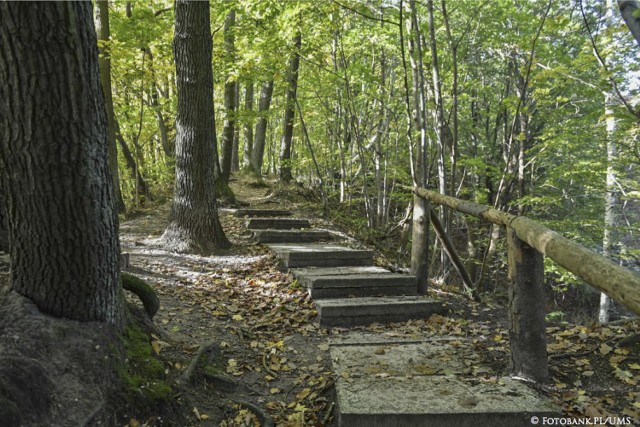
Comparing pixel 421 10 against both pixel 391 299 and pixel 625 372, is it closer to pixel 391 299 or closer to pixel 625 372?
pixel 391 299

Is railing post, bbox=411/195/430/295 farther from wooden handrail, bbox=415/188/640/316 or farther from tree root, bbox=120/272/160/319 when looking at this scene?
tree root, bbox=120/272/160/319

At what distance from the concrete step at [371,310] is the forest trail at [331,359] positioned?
0.34ft

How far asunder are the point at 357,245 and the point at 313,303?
9.53ft

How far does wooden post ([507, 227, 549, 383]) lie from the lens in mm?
2908

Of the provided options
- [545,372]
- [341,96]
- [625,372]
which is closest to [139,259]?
[545,372]

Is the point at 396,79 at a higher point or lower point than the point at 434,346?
higher

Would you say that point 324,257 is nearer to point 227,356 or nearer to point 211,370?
point 227,356

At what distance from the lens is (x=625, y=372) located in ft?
9.86

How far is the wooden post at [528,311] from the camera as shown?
2.91 meters

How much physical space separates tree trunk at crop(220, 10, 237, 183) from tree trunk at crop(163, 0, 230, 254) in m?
3.34

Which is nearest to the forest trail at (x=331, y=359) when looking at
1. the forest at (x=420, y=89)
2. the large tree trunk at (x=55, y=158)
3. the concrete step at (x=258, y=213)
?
the large tree trunk at (x=55, y=158)

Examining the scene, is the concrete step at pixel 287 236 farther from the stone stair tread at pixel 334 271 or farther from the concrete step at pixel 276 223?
the stone stair tread at pixel 334 271

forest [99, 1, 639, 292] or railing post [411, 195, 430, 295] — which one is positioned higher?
forest [99, 1, 639, 292]

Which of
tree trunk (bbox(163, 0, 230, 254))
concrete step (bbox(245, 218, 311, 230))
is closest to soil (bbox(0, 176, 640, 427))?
tree trunk (bbox(163, 0, 230, 254))
